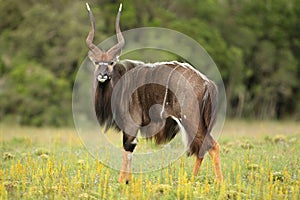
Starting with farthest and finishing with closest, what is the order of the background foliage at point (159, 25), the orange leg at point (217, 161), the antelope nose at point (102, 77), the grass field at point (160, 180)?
the background foliage at point (159, 25) → the antelope nose at point (102, 77) → the orange leg at point (217, 161) → the grass field at point (160, 180)

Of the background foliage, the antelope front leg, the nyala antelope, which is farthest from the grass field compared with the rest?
the background foliage

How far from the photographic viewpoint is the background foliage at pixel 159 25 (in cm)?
2455

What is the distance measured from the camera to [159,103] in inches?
334

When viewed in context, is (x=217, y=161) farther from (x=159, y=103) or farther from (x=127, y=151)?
(x=127, y=151)

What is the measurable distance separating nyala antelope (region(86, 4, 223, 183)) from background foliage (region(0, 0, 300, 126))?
15779mm

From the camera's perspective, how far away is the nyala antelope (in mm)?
8195

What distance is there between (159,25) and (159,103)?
19017mm

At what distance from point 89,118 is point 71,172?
1350 cm

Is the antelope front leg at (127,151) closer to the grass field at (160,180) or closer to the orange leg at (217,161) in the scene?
the grass field at (160,180)

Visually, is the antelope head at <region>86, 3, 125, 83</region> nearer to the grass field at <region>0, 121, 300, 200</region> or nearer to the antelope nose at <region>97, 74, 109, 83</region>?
the antelope nose at <region>97, 74, 109, 83</region>

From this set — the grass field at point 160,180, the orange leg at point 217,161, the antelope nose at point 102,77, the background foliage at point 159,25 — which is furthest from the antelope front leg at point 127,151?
the background foliage at point 159,25

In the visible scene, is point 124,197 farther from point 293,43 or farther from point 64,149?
point 293,43

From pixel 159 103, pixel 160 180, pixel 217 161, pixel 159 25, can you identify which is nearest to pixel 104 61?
pixel 159 103

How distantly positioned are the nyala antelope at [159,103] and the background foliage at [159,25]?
15.8m
